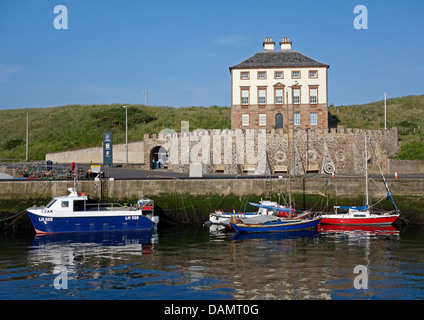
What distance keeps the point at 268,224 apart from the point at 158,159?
90.6 feet

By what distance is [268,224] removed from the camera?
99.4ft

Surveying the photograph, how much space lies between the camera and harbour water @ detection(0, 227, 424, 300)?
16.5 metres

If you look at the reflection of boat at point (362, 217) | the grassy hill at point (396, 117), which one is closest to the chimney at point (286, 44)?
the grassy hill at point (396, 117)

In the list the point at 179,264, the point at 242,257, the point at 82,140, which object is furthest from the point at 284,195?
the point at 82,140

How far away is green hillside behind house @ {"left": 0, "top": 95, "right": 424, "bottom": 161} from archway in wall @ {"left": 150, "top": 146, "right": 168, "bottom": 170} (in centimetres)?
946

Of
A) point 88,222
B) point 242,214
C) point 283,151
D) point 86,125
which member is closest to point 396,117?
point 283,151

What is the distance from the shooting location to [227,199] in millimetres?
35094

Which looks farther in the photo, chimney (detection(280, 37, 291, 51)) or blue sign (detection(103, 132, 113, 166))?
chimney (detection(280, 37, 291, 51))

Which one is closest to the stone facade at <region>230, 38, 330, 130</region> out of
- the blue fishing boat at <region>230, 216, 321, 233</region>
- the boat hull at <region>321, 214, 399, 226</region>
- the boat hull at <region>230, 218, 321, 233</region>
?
the boat hull at <region>321, 214, 399, 226</region>

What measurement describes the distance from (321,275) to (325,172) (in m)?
26.8

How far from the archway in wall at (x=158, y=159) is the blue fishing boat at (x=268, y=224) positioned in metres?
21.7

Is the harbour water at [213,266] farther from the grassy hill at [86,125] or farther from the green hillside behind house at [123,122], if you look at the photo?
the grassy hill at [86,125]

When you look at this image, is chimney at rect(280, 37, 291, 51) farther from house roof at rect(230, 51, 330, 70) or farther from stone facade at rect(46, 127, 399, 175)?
stone facade at rect(46, 127, 399, 175)
